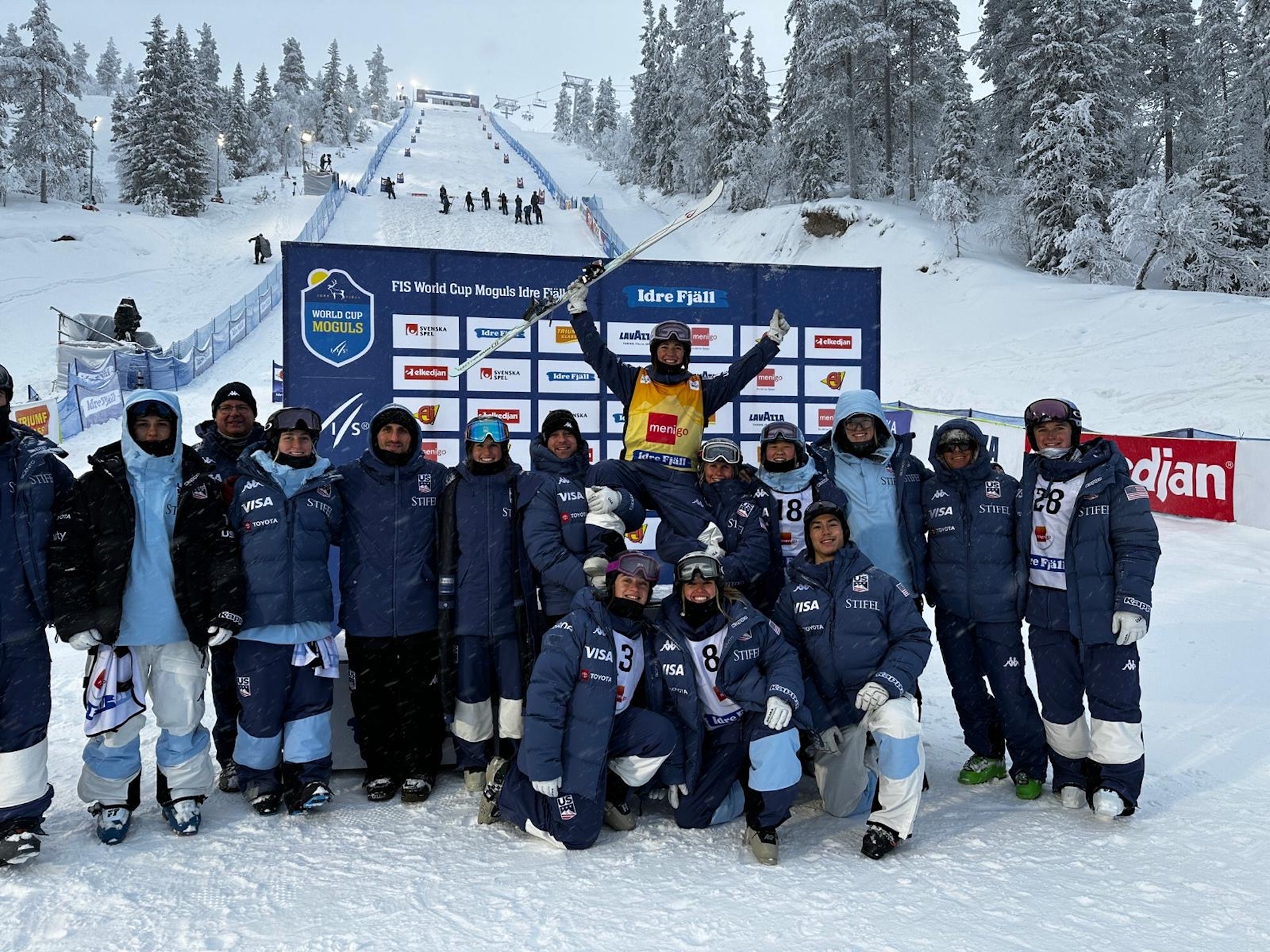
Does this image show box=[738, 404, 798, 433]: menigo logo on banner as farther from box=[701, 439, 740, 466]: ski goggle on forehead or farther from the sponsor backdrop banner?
box=[701, 439, 740, 466]: ski goggle on forehead

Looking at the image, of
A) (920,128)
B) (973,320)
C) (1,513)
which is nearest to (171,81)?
(920,128)

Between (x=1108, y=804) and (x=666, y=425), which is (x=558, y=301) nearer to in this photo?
(x=666, y=425)

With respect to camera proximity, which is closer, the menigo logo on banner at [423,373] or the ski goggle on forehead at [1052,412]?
the ski goggle on forehead at [1052,412]

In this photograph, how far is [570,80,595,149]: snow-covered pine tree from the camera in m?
107

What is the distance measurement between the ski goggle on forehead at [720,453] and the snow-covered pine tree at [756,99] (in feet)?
135

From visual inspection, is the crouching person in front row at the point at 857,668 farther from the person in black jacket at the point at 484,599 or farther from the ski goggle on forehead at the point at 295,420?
the ski goggle on forehead at the point at 295,420

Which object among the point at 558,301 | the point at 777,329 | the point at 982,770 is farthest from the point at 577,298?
the point at 982,770

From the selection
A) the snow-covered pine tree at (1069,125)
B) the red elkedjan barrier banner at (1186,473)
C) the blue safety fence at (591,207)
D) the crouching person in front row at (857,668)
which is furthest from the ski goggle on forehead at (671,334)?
the snow-covered pine tree at (1069,125)

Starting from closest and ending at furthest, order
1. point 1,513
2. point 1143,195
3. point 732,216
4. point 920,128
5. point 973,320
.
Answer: point 1,513, point 1143,195, point 973,320, point 920,128, point 732,216

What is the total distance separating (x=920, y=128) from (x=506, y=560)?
39225mm

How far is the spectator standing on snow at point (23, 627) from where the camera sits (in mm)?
3346

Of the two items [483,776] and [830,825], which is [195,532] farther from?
[830,825]

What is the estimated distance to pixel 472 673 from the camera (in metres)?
4.15

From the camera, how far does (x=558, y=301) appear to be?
537 cm
